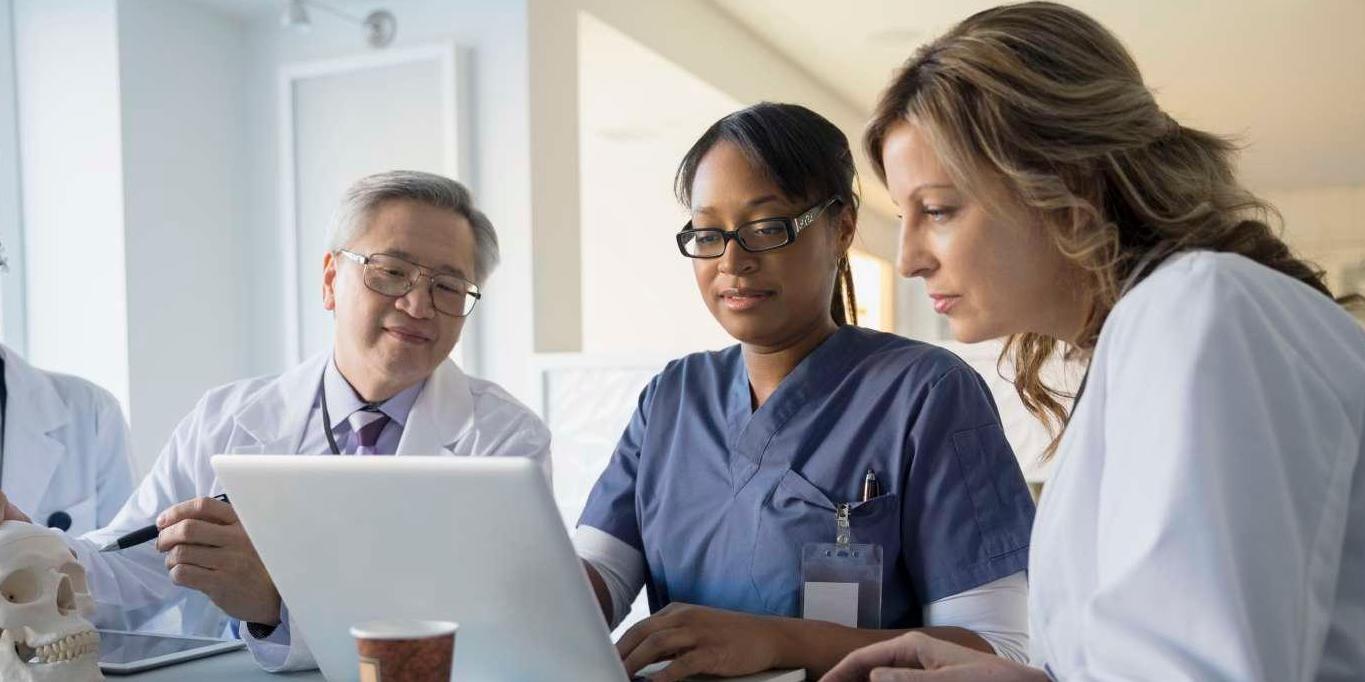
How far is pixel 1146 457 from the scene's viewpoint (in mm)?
792

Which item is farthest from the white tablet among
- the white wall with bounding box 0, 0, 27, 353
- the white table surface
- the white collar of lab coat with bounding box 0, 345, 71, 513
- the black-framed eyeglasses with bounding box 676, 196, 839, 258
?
the white wall with bounding box 0, 0, 27, 353

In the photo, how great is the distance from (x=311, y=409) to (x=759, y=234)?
91 centimetres

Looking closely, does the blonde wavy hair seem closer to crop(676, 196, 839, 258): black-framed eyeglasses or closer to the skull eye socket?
crop(676, 196, 839, 258): black-framed eyeglasses

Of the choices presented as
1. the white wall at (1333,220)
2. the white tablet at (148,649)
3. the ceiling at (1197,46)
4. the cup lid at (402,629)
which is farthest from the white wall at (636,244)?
the white wall at (1333,220)

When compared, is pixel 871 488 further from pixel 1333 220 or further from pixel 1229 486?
pixel 1333 220

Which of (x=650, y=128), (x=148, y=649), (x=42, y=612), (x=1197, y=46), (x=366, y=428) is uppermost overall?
(x=1197, y=46)

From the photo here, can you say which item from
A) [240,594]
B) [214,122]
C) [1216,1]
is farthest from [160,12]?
[1216,1]

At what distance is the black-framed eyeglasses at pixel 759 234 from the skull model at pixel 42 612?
2.60 feet

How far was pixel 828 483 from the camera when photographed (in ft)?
4.71

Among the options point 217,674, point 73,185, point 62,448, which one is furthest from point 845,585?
point 73,185

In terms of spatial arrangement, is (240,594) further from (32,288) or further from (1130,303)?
(32,288)

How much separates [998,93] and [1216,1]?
492cm

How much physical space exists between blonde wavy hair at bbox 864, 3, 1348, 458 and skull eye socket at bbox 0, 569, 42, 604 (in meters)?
1.03

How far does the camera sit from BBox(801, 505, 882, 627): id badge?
4.38 ft
